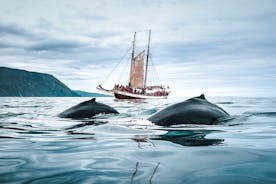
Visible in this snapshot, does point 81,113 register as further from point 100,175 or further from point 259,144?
point 100,175

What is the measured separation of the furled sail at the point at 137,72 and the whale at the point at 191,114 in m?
95.8

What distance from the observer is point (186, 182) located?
2803mm

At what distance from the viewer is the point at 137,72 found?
106375 millimetres

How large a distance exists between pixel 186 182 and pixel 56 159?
5.73 feet

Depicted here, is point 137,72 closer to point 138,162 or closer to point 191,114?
point 191,114

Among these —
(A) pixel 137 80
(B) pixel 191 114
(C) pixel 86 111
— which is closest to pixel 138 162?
(B) pixel 191 114

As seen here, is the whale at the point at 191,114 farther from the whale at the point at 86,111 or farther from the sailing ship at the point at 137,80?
the sailing ship at the point at 137,80

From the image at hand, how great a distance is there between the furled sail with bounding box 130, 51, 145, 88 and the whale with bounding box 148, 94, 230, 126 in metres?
95.8

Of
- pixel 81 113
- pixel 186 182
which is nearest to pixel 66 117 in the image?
pixel 81 113

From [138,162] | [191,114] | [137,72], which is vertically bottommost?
[138,162]

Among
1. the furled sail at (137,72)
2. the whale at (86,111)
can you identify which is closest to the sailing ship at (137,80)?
the furled sail at (137,72)

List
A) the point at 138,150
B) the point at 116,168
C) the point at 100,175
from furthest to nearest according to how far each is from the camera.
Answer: the point at 138,150, the point at 116,168, the point at 100,175

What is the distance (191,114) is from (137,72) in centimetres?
9786

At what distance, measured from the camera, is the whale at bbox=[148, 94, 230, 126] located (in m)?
8.46
